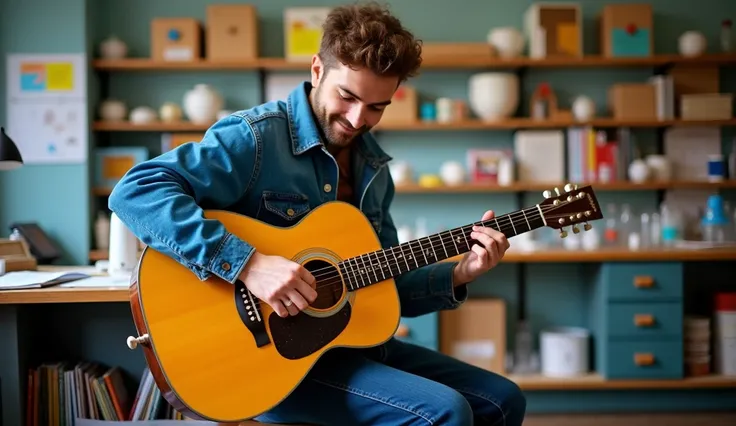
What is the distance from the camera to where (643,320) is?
3252 mm

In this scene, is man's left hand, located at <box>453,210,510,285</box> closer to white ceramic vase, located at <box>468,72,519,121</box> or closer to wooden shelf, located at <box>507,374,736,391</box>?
wooden shelf, located at <box>507,374,736,391</box>

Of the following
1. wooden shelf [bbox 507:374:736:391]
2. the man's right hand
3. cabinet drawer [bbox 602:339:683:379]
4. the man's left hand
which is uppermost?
the man's left hand

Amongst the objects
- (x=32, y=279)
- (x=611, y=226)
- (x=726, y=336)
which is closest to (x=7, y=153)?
(x=32, y=279)

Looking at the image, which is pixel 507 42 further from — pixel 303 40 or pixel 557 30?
pixel 303 40

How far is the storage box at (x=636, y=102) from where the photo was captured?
365 centimetres

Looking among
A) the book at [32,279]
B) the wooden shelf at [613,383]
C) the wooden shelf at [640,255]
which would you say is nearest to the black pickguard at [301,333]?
the book at [32,279]

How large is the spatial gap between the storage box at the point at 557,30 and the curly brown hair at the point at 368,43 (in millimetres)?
2280

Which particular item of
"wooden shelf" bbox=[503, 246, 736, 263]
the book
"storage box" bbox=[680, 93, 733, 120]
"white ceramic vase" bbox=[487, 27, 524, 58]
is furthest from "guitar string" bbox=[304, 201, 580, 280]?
"storage box" bbox=[680, 93, 733, 120]

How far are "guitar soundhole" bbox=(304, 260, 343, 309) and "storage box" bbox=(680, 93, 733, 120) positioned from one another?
114 inches

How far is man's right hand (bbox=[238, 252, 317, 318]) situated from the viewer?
136 cm

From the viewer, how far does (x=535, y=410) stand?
3.48 m

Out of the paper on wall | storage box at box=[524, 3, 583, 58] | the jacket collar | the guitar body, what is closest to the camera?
the guitar body

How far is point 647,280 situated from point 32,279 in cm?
271

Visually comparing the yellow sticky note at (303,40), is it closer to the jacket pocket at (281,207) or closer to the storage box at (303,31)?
the storage box at (303,31)
